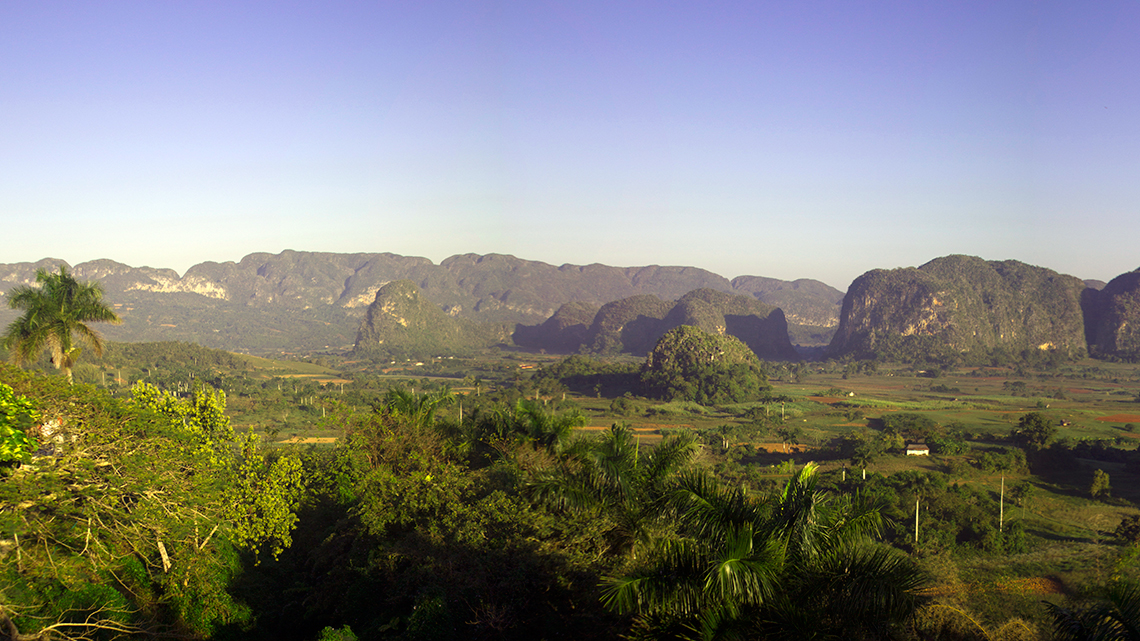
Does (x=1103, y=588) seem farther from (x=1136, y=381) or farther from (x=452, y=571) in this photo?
(x=1136, y=381)

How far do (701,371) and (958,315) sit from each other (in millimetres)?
89326

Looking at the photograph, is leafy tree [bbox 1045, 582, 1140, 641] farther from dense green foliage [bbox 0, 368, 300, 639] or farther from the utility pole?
the utility pole

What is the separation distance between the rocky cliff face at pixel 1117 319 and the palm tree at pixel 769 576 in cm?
15207

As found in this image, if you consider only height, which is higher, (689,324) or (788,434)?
(689,324)

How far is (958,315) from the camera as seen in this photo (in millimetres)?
149250

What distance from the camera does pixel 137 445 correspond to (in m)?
12.7

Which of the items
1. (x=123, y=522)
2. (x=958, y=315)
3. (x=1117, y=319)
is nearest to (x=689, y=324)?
(x=958, y=315)

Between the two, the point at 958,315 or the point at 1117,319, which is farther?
the point at 958,315

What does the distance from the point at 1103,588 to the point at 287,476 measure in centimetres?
1591

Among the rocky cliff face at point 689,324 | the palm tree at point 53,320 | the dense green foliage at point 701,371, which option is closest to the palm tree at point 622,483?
the palm tree at point 53,320

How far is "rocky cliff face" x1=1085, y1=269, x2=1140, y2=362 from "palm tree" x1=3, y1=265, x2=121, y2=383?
153481mm

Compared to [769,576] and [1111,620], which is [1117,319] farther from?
[769,576]

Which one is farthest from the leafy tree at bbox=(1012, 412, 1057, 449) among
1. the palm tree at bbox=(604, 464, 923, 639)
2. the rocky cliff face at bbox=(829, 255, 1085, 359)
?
the rocky cliff face at bbox=(829, 255, 1085, 359)

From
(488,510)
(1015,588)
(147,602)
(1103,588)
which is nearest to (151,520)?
(147,602)
